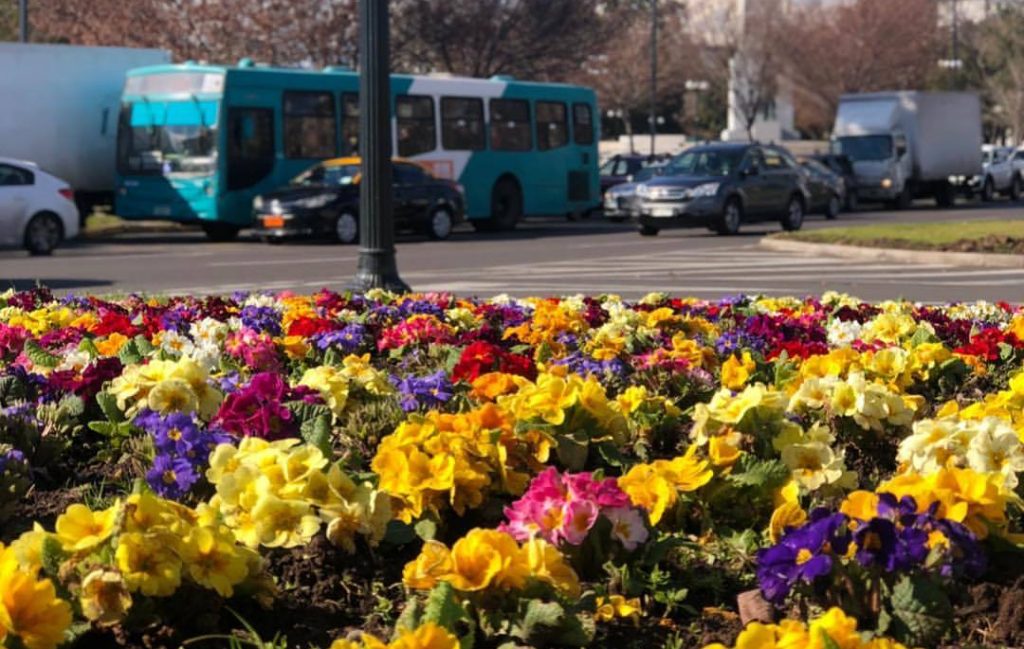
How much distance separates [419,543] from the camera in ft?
13.5

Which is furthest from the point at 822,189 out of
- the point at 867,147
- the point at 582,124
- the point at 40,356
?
the point at 40,356

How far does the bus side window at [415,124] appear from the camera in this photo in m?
32.1

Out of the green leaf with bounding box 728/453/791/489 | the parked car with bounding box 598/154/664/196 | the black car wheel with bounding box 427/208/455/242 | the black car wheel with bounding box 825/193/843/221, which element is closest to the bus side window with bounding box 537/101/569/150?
the black car wheel with bounding box 427/208/455/242

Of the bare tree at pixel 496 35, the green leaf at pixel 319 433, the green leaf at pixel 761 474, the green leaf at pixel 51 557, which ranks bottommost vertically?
the green leaf at pixel 761 474

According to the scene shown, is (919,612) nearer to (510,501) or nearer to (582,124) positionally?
(510,501)

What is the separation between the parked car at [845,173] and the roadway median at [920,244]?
50.6ft

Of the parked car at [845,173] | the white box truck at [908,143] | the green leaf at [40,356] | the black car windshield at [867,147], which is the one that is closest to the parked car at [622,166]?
the parked car at [845,173]

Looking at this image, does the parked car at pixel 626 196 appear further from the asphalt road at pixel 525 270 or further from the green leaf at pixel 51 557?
the green leaf at pixel 51 557

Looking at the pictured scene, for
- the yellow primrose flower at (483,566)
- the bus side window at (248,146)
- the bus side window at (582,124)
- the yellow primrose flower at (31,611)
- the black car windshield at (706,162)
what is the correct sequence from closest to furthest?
the yellow primrose flower at (31,611)
the yellow primrose flower at (483,566)
the bus side window at (248,146)
the black car windshield at (706,162)
the bus side window at (582,124)

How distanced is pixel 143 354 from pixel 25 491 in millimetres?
2056

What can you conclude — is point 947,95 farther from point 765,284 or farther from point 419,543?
point 419,543

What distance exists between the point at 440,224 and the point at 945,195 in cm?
2313

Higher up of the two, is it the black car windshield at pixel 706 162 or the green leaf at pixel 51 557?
the black car windshield at pixel 706 162

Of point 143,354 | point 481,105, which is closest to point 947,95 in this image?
point 481,105
